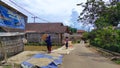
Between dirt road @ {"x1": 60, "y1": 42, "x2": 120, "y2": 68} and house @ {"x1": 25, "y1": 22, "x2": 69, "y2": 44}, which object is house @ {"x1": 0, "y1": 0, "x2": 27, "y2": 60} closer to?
dirt road @ {"x1": 60, "y1": 42, "x2": 120, "y2": 68}

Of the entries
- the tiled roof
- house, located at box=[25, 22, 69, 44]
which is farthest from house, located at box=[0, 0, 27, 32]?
the tiled roof

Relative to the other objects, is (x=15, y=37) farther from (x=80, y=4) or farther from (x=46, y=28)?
(x=46, y=28)

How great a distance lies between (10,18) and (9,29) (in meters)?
0.83

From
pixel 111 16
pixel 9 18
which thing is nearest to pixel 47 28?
pixel 111 16

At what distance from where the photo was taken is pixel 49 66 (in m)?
16.4

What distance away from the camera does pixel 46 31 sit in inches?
2473

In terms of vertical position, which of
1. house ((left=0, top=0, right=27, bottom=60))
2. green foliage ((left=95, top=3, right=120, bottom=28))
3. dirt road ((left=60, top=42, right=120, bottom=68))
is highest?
green foliage ((left=95, top=3, right=120, bottom=28))

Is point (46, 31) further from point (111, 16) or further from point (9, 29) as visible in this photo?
point (9, 29)

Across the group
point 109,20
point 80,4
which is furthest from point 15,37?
point 80,4

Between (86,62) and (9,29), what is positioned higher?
(9,29)

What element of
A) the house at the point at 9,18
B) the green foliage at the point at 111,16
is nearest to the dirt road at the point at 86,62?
the house at the point at 9,18

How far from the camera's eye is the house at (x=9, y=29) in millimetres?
18391

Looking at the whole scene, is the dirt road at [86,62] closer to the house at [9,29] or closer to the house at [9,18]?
the house at [9,29]

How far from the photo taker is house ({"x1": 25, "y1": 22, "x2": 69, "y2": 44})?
205 feet
